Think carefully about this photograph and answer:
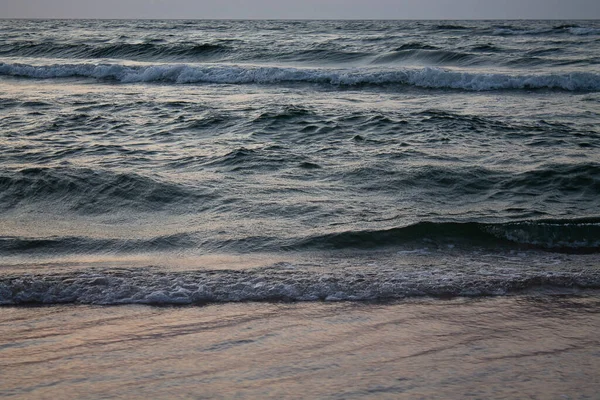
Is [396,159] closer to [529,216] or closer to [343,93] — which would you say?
[529,216]

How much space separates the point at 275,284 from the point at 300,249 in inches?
36.1

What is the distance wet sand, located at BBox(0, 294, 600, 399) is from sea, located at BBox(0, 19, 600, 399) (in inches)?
0.6

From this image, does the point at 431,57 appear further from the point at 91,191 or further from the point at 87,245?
the point at 87,245

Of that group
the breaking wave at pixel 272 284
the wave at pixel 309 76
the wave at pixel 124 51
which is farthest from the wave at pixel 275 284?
Result: the wave at pixel 124 51

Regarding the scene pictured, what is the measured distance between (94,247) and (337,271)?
2010 mm

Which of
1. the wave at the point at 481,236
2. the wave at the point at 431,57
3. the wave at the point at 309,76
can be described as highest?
the wave at the point at 431,57

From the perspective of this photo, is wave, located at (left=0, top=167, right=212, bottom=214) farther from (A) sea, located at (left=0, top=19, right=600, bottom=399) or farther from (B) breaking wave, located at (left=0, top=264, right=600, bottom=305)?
(B) breaking wave, located at (left=0, top=264, right=600, bottom=305)

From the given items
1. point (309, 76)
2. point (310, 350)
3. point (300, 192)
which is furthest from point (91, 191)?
point (309, 76)

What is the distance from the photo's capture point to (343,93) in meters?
15.1

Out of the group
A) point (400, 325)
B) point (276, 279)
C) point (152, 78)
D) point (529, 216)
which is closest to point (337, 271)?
point (276, 279)

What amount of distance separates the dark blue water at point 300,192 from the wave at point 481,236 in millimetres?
17

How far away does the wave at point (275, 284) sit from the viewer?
4.34 meters

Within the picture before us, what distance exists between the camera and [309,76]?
56.3 feet

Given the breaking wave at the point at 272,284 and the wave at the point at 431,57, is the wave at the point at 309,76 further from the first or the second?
the breaking wave at the point at 272,284
